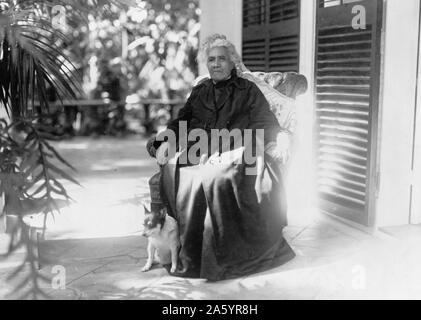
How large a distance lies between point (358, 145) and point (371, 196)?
35 cm

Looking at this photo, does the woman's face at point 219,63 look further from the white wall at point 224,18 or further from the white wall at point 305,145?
the white wall at point 224,18

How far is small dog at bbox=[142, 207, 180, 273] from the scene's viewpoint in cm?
322

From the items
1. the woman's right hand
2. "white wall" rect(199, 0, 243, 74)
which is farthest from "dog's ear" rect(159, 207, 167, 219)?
"white wall" rect(199, 0, 243, 74)

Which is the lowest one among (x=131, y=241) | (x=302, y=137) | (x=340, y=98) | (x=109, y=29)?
(x=131, y=241)

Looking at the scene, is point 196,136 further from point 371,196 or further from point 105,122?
point 105,122

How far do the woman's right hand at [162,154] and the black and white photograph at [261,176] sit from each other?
13 mm

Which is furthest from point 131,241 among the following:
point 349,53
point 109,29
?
point 109,29

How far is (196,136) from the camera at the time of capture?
3.69 metres

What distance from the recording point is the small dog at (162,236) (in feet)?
10.6

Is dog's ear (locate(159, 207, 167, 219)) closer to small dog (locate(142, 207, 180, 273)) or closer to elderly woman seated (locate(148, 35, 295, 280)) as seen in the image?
small dog (locate(142, 207, 180, 273))

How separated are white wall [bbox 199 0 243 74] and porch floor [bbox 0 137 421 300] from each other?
1870 mm
